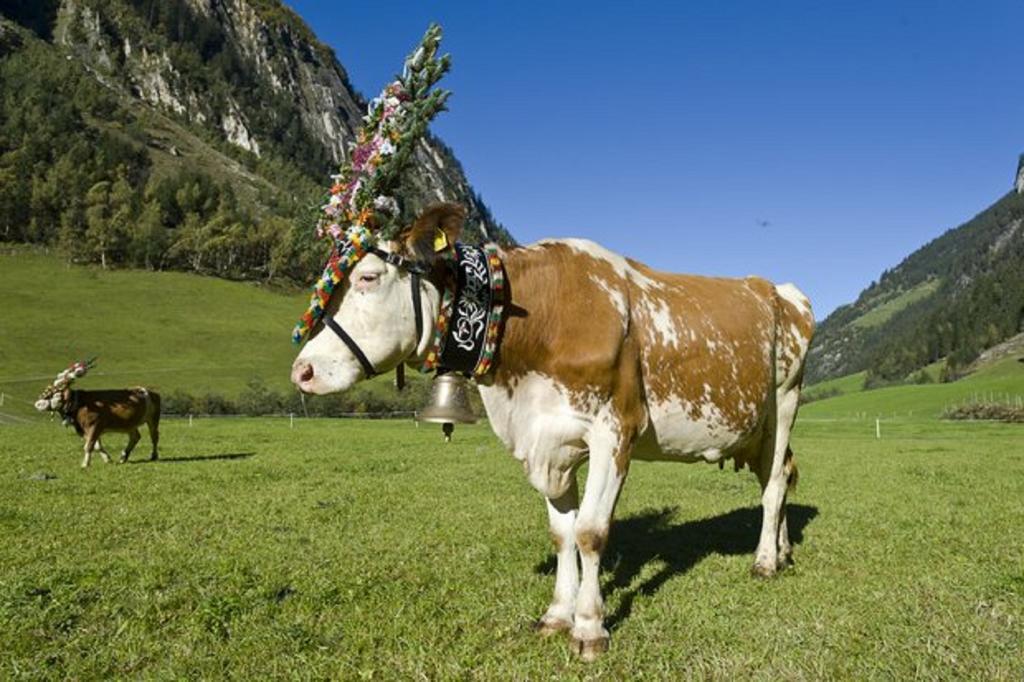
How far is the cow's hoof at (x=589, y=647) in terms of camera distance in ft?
16.3

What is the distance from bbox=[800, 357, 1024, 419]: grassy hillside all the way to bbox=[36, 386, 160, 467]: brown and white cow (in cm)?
8049

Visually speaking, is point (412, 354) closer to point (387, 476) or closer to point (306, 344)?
point (306, 344)

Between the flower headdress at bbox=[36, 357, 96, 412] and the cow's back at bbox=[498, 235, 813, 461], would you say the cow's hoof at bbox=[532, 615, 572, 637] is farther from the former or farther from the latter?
the flower headdress at bbox=[36, 357, 96, 412]

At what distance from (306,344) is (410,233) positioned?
1040 millimetres

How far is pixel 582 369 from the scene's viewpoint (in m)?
5.32

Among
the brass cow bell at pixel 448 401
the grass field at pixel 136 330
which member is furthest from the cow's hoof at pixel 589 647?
the grass field at pixel 136 330

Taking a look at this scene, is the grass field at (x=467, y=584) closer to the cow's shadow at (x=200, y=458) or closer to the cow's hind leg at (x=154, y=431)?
the cow's shadow at (x=200, y=458)

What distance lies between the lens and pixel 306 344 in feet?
16.4

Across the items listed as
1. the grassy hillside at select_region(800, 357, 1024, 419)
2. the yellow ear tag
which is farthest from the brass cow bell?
the grassy hillside at select_region(800, 357, 1024, 419)

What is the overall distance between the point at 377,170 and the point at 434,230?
591 millimetres

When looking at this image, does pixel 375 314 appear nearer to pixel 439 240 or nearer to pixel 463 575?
pixel 439 240

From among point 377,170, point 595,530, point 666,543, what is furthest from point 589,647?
point 666,543

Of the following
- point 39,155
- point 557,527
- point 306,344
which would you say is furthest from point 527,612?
point 39,155

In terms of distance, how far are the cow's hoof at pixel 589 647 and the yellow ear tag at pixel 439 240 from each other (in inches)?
113
